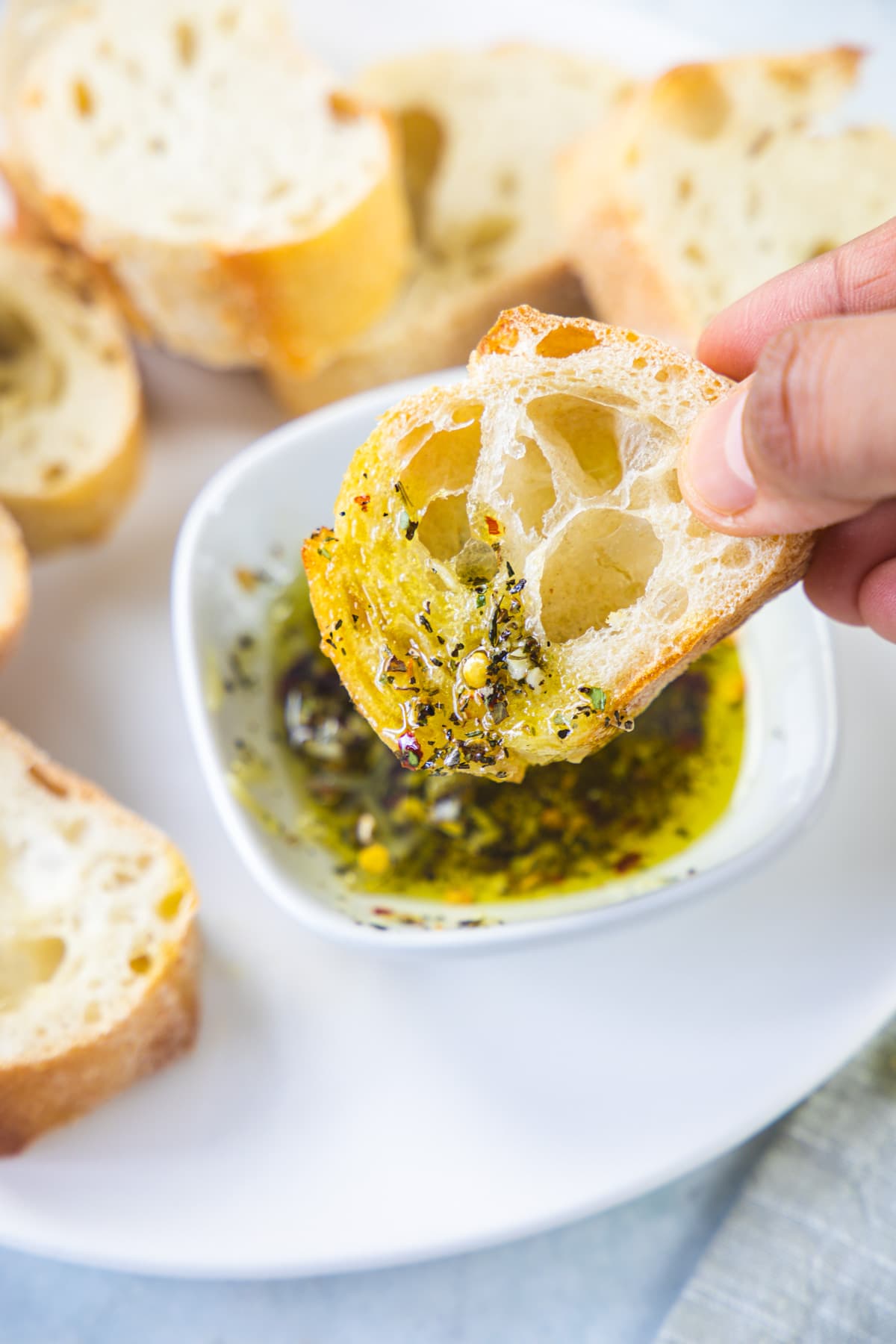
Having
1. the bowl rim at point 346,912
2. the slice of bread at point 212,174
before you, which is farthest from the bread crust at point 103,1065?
the slice of bread at point 212,174

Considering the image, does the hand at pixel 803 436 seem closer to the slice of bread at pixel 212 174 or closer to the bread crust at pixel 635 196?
the bread crust at pixel 635 196

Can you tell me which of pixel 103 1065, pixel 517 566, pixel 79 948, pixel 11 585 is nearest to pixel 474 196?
pixel 11 585

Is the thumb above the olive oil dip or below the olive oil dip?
above

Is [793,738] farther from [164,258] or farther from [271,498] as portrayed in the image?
[164,258]

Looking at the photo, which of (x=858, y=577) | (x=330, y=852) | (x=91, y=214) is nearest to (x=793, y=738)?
(x=858, y=577)

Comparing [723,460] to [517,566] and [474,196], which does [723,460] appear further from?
[474,196]

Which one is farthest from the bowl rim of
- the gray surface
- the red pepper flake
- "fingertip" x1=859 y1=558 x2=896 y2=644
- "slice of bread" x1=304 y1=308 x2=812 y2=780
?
the gray surface

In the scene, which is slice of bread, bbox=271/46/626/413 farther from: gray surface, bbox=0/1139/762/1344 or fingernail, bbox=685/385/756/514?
gray surface, bbox=0/1139/762/1344
